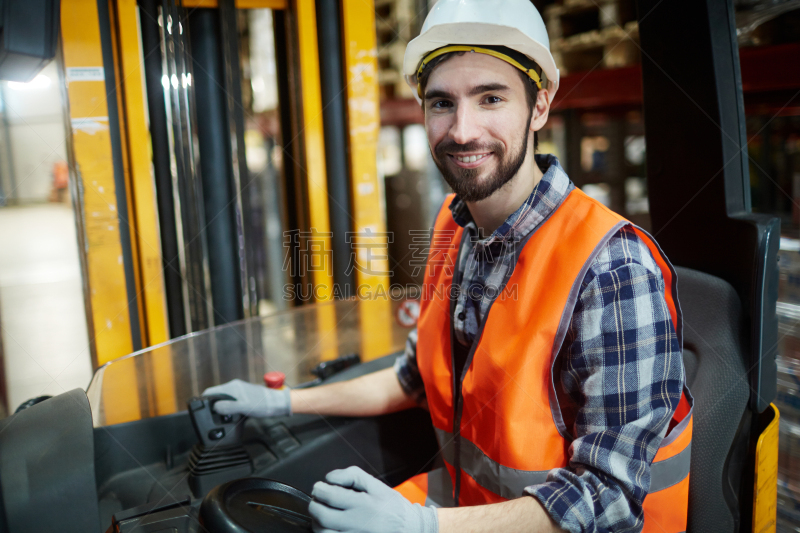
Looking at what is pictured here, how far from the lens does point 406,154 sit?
6.66 meters

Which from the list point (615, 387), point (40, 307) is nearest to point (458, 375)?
point (615, 387)

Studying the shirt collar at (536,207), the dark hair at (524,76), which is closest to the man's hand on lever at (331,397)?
the shirt collar at (536,207)

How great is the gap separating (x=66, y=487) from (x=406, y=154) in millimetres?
6012

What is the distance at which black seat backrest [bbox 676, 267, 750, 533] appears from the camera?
1117 mm

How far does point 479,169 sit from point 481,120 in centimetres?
11

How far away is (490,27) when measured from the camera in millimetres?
1184

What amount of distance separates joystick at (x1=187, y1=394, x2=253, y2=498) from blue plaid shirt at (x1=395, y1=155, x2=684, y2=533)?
78 centimetres

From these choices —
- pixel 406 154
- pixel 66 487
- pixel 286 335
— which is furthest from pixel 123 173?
pixel 406 154

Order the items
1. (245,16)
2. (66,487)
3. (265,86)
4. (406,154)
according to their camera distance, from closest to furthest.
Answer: (66,487) < (245,16) < (265,86) < (406,154)

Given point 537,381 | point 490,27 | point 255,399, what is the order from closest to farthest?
point 537,381 → point 490,27 → point 255,399

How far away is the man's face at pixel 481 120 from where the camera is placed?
122 cm

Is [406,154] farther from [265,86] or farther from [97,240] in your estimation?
[97,240]

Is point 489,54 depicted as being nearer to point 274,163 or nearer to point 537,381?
point 537,381

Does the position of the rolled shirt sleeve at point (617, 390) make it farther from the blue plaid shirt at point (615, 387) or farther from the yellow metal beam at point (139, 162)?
the yellow metal beam at point (139, 162)
